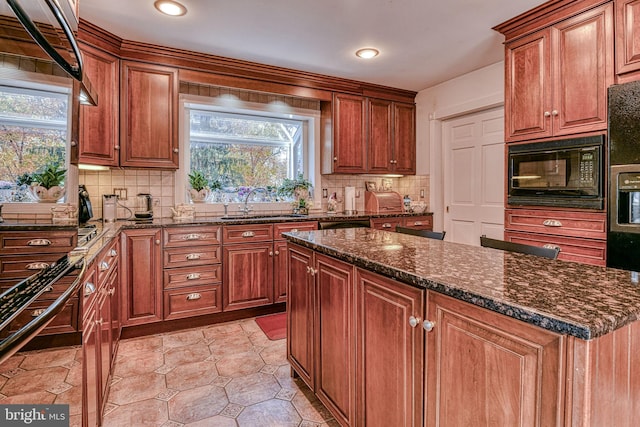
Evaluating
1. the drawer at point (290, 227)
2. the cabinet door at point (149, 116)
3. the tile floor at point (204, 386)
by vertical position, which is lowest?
the tile floor at point (204, 386)

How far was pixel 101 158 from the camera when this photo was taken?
2863mm

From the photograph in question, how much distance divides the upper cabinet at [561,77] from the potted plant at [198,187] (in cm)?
286

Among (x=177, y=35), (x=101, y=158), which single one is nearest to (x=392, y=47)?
(x=177, y=35)

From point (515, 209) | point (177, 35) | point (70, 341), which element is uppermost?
point (177, 35)

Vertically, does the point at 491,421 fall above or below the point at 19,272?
below

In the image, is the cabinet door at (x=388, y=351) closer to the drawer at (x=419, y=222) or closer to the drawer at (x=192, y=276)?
the drawer at (x=192, y=276)

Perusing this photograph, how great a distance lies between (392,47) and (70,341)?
10.4 ft

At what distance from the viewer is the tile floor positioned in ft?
5.85

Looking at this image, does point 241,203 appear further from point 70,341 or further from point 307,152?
point 70,341

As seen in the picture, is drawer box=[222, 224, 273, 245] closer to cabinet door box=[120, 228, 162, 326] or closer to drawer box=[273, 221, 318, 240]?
drawer box=[273, 221, 318, 240]

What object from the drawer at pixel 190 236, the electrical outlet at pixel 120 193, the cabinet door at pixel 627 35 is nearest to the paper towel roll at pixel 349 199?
the drawer at pixel 190 236

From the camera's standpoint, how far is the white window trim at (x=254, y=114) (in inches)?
140

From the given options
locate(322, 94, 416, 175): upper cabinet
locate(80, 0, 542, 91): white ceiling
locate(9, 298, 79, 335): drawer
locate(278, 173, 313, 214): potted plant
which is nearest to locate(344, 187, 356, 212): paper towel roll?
locate(322, 94, 416, 175): upper cabinet
